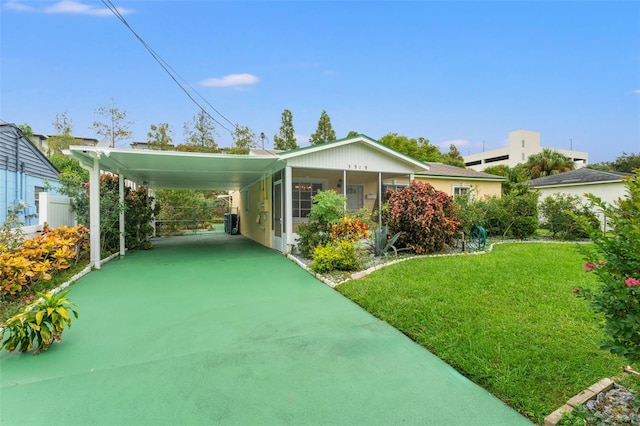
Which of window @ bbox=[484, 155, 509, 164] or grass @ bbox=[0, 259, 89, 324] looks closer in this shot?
grass @ bbox=[0, 259, 89, 324]

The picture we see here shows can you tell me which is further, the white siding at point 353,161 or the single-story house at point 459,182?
the single-story house at point 459,182

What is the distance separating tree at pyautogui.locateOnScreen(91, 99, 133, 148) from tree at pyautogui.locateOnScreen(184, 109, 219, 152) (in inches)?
219

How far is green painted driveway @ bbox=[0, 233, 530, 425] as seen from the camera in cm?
220

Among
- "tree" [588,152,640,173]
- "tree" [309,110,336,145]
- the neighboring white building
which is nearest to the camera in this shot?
"tree" [588,152,640,173]

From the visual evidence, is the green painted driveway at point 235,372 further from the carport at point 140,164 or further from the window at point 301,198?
the window at point 301,198

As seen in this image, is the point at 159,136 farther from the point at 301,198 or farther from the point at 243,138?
the point at 301,198

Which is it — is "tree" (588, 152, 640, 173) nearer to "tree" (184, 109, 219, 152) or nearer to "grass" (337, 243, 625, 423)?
"grass" (337, 243, 625, 423)

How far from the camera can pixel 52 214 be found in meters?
7.54

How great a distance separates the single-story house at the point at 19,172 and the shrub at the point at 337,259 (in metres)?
9.95

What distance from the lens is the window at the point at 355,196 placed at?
41.9ft

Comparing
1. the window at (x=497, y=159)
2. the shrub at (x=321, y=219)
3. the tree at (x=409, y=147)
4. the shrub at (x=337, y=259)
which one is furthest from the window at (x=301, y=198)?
the window at (x=497, y=159)

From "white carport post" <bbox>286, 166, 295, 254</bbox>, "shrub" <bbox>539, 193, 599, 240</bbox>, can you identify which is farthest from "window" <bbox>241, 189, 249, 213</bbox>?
"shrub" <bbox>539, 193, 599, 240</bbox>

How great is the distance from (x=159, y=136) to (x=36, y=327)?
83.1ft

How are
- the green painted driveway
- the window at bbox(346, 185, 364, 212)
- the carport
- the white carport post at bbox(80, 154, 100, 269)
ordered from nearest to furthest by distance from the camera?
the green painted driveway, the carport, the white carport post at bbox(80, 154, 100, 269), the window at bbox(346, 185, 364, 212)
